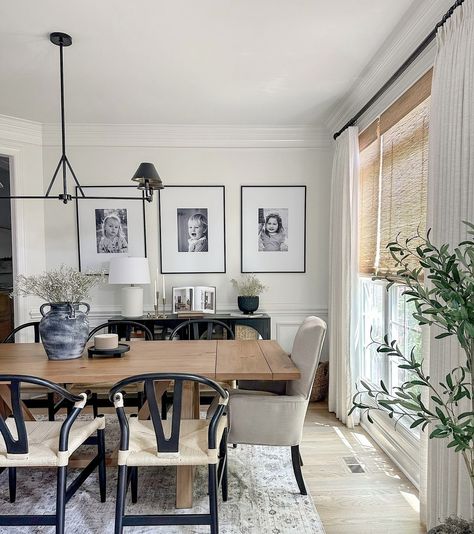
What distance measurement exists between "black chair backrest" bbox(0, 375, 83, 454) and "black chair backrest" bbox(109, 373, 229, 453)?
25 cm

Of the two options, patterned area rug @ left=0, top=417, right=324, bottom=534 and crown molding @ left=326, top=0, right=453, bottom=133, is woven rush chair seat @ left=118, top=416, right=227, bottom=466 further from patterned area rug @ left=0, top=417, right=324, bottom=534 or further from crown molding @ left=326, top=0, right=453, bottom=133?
crown molding @ left=326, top=0, right=453, bottom=133

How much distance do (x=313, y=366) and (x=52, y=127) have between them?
11.4 ft

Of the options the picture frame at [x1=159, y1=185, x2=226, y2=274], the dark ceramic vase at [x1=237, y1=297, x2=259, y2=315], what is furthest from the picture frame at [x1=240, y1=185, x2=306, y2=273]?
the dark ceramic vase at [x1=237, y1=297, x2=259, y2=315]

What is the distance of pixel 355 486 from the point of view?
248 centimetres

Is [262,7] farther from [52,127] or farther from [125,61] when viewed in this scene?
[52,127]

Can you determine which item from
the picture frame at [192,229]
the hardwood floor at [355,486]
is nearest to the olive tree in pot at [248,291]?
the picture frame at [192,229]

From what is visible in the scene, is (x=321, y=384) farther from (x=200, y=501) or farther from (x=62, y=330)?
(x=62, y=330)

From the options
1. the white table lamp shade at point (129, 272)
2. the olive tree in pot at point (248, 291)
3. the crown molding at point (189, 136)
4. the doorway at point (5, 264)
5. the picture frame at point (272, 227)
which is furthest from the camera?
the doorway at point (5, 264)

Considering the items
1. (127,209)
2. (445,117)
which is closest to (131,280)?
(127,209)

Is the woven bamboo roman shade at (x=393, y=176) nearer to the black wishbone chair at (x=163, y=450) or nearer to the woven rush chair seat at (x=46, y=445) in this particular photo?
the black wishbone chair at (x=163, y=450)

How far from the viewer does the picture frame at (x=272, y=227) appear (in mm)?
4125

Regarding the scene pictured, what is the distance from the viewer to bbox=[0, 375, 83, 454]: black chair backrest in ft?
5.58

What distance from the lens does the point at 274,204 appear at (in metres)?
4.13

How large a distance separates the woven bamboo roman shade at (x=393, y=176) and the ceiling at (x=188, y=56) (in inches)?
16.8
